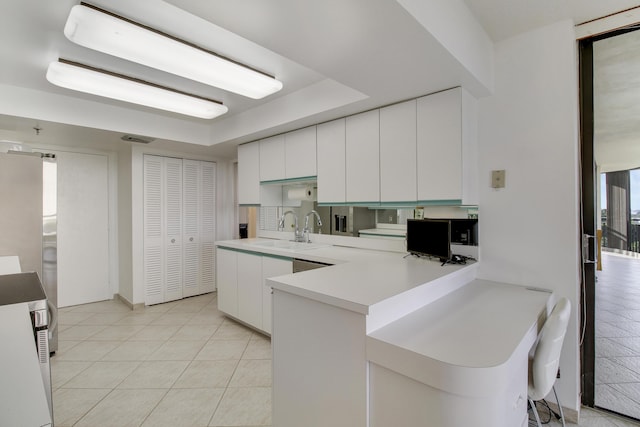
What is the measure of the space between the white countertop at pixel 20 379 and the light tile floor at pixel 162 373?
1.07 metres

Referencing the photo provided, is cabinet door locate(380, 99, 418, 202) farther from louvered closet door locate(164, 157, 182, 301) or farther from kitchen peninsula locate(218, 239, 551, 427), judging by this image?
louvered closet door locate(164, 157, 182, 301)

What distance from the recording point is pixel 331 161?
288cm

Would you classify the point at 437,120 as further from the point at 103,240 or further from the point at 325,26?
the point at 103,240

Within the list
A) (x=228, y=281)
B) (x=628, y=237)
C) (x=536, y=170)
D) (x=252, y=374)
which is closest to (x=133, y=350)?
(x=228, y=281)

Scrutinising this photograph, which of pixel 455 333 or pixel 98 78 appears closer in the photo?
pixel 455 333

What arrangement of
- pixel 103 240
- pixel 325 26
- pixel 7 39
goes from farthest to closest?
pixel 103 240 < pixel 7 39 < pixel 325 26

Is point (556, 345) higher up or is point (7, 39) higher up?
point (7, 39)

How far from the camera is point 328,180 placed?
292 centimetres

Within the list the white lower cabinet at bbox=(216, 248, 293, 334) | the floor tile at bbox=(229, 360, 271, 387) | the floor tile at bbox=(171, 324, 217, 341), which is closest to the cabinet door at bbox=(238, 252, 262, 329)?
the white lower cabinet at bbox=(216, 248, 293, 334)

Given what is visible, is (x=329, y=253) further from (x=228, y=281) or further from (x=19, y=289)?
(x=19, y=289)

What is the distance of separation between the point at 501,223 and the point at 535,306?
2.33 feet

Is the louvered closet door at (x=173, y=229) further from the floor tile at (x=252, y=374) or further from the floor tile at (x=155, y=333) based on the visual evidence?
the floor tile at (x=252, y=374)

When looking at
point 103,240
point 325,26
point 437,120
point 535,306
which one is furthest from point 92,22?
point 103,240

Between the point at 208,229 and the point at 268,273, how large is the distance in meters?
2.27
